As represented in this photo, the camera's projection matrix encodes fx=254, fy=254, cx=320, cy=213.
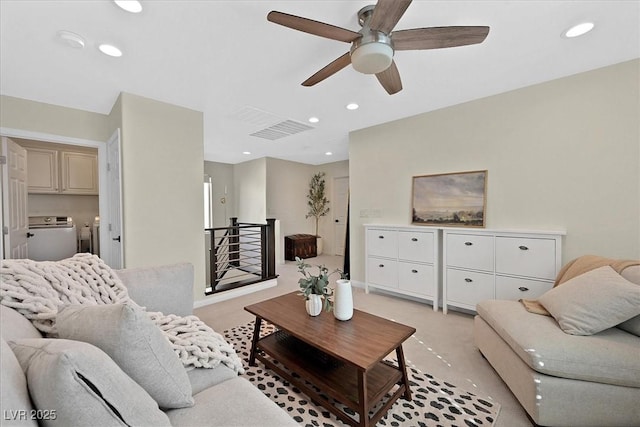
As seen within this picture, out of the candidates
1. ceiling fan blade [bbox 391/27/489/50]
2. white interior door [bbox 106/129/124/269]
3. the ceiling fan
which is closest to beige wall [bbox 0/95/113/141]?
white interior door [bbox 106/129/124/269]

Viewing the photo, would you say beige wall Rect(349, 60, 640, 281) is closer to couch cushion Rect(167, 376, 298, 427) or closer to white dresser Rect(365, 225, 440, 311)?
white dresser Rect(365, 225, 440, 311)

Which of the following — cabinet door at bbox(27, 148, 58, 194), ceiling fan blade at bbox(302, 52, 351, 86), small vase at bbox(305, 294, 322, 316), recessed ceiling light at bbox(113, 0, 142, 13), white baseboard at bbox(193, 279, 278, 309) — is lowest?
white baseboard at bbox(193, 279, 278, 309)

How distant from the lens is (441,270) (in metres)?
3.06

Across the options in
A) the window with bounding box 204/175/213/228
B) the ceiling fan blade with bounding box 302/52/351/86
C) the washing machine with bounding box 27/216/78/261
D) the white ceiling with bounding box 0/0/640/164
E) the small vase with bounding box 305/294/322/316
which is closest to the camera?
the white ceiling with bounding box 0/0/640/164

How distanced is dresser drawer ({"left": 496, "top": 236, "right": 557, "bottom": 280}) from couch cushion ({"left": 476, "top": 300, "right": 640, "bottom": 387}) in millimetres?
870

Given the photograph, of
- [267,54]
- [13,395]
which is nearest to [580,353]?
[13,395]

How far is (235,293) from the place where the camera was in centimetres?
353

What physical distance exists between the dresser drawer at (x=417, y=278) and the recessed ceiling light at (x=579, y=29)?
2.28 m

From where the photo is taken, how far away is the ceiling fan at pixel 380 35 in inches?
53.4

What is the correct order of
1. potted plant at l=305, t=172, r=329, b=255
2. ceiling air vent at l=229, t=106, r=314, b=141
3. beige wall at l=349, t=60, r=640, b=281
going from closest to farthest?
beige wall at l=349, t=60, r=640, b=281 < ceiling air vent at l=229, t=106, r=314, b=141 < potted plant at l=305, t=172, r=329, b=255

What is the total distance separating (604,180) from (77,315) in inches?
145

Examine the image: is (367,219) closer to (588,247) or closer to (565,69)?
(588,247)

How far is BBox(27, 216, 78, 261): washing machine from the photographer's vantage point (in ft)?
12.3

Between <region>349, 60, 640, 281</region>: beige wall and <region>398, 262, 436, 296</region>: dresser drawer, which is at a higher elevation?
<region>349, 60, 640, 281</region>: beige wall
